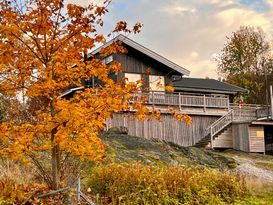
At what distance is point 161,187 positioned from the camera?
32.0 ft

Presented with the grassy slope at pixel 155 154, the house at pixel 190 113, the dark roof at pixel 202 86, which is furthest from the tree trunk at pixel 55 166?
the dark roof at pixel 202 86

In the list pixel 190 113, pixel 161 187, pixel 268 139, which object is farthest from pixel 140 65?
pixel 161 187

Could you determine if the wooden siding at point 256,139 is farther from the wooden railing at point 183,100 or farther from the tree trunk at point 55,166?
the tree trunk at point 55,166

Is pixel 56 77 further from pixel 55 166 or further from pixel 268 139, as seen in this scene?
A: pixel 268 139

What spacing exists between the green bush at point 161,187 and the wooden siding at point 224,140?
58.6 ft

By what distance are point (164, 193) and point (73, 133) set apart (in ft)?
8.49

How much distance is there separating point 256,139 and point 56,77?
75.8 feet

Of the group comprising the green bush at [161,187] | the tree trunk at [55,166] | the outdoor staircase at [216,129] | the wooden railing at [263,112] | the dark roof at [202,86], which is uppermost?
the dark roof at [202,86]

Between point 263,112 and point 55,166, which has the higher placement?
point 263,112

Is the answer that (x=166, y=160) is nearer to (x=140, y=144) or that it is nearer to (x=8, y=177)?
(x=140, y=144)

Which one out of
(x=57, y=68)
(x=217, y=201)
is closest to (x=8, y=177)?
(x=57, y=68)

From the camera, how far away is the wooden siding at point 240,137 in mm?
29234

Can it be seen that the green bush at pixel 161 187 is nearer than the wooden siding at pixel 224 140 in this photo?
Yes

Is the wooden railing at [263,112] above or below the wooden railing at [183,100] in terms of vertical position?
below
